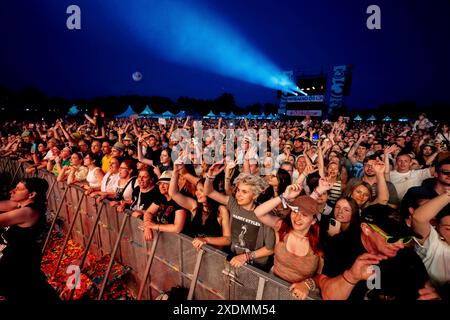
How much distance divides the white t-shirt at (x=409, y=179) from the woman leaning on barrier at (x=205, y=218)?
390 cm

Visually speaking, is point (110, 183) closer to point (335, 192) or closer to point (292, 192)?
point (292, 192)

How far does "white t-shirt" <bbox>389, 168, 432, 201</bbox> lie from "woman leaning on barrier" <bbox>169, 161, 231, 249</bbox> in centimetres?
390

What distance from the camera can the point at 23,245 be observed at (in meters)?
3.63

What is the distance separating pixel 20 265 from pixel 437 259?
214 inches

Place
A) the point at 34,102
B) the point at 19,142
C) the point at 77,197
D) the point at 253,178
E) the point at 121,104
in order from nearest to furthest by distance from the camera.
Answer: the point at 253,178, the point at 77,197, the point at 19,142, the point at 34,102, the point at 121,104

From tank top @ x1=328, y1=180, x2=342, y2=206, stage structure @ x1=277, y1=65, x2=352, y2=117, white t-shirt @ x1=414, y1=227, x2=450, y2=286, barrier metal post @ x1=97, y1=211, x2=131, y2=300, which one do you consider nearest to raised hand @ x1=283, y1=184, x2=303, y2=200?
white t-shirt @ x1=414, y1=227, x2=450, y2=286

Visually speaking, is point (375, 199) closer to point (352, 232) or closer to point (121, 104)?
point (352, 232)

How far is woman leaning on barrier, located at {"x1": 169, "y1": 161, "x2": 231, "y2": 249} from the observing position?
12.0ft

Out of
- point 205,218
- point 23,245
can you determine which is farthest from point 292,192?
point 23,245

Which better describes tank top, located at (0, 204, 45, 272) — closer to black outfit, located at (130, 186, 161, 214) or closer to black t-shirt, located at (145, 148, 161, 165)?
black outfit, located at (130, 186, 161, 214)
